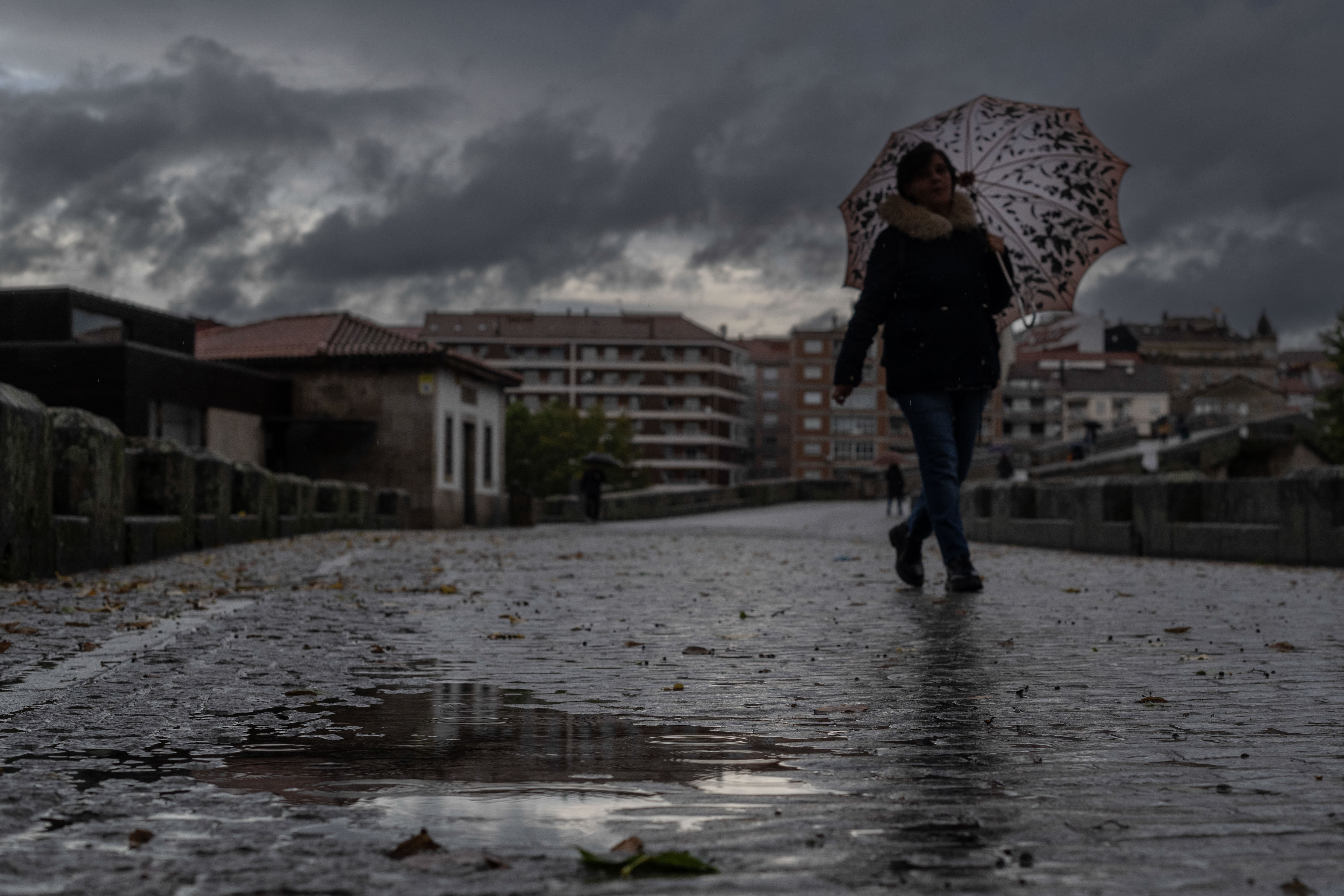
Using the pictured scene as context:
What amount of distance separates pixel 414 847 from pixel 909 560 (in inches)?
257

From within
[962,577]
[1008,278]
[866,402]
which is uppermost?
[866,402]

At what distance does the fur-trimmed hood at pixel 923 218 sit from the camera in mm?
7551

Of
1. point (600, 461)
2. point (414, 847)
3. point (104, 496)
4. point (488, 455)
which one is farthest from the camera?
point (488, 455)

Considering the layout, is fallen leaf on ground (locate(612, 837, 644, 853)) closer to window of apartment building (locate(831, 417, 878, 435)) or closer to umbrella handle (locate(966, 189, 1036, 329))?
umbrella handle (locate(966, 189, 1036, 329))

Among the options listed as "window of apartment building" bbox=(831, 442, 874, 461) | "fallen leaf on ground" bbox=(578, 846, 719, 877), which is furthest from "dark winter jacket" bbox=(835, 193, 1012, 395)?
"window of apartment building" bbox=(831, 442, 874, 461)

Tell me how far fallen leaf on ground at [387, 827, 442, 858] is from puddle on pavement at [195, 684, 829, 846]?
0.05 meters

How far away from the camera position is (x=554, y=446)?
9388 centimetres

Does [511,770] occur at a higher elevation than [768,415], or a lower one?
lower

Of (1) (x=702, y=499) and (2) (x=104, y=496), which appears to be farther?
(1) (x=702, y=499)

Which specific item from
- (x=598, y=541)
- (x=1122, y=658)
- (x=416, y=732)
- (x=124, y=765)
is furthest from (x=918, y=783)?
(x=598, y=541)

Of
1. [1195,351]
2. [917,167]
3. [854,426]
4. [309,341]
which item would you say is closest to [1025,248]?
[917,167]

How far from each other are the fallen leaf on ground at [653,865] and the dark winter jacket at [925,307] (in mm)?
5423

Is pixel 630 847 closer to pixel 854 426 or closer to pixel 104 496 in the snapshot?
pixel 104 496

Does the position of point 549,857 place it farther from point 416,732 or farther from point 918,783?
point 416,732
